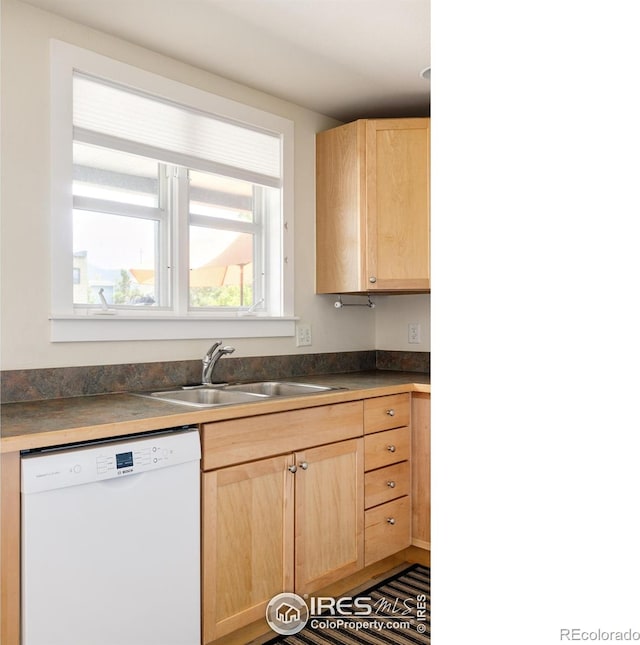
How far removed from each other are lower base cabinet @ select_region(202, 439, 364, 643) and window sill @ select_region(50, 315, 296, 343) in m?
0.77

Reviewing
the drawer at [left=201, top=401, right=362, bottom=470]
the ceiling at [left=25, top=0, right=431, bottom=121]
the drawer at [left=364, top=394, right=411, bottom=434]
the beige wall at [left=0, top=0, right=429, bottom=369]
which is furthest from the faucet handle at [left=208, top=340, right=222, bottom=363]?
the ceiling at [left=25, top=0, right=431, bottom=121]

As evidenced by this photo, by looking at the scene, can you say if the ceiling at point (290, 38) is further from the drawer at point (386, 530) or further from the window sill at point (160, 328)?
the drawer at point (386, 530)

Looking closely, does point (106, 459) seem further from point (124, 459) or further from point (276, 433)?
point (276, 433)

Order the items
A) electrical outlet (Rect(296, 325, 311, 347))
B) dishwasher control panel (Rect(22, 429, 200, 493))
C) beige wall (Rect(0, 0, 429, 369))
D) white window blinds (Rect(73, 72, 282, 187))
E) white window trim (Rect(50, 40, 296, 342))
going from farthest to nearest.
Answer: electrical outlet (Rect(296, 325, 311, 347)) → white window blinds (Rect(73, 72, 282, 187)) → white window trim (Rect(50, 40, 296, 342)) → beige wall (Rect(0, 0, 429, 369)) → dishwasher control panel (Rect(22, 429, 200, 493))

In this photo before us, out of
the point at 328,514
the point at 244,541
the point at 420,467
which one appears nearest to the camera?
the point at 244,541

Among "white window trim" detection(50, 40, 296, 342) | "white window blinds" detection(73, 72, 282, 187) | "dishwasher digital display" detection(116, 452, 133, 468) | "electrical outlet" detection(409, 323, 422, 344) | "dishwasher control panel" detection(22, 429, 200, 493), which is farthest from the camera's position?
"electrical outlet" detection(409, 323, 422, 344)

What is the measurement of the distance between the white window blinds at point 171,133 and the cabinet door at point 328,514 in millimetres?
1422

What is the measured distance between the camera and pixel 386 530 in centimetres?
267

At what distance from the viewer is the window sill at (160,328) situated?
2.21 meters

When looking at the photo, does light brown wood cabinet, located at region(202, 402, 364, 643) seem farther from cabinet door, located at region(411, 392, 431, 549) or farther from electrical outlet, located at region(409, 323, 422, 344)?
electrical outlet, located at region(409, 323, 422, 344)

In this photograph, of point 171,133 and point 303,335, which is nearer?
point 171,133

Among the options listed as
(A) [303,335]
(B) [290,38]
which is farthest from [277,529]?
(B) [290,38]

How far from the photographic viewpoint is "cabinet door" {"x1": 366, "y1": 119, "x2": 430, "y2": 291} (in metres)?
3.01

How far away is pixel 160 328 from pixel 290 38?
132cm
